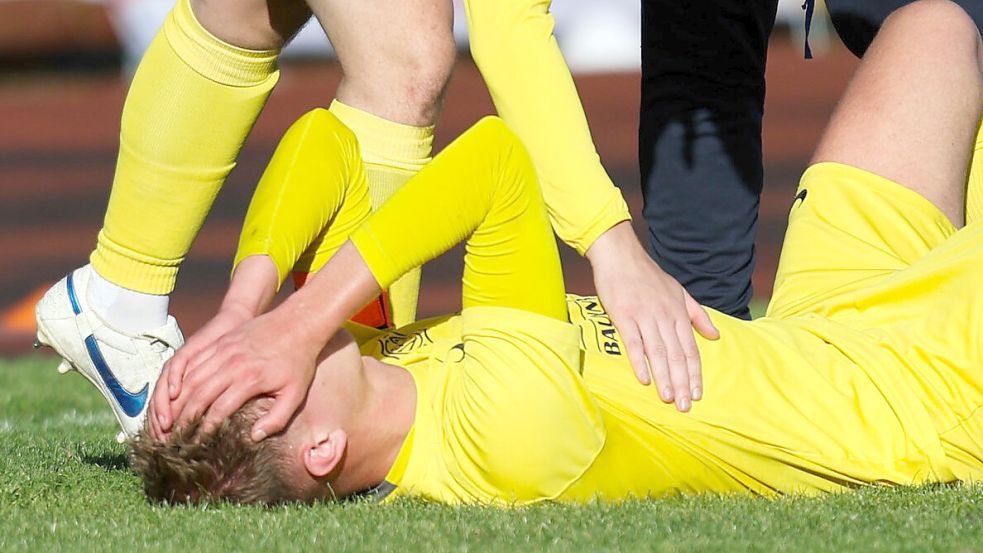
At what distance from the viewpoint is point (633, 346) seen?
87.7 inches

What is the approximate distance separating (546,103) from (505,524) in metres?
0.67

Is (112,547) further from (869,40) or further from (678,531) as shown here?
(869,40)

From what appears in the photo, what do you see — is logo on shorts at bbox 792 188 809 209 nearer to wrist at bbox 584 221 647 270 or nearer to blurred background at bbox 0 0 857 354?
wrist at bbox 584 221 647 270

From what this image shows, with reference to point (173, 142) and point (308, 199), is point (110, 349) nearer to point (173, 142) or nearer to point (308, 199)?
point (173, 142)

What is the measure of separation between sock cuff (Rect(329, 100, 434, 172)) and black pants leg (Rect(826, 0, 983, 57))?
105 centimetres

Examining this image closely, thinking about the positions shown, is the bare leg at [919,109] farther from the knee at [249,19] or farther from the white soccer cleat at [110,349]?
the white soccer cleat at [110,349]

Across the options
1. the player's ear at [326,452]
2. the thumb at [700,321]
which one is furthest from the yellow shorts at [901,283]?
the player's ear at [326,452]

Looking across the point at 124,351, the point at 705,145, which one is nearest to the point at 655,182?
the point at 705,145

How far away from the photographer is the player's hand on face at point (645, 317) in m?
2.22

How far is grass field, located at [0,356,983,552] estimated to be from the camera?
6.16ft

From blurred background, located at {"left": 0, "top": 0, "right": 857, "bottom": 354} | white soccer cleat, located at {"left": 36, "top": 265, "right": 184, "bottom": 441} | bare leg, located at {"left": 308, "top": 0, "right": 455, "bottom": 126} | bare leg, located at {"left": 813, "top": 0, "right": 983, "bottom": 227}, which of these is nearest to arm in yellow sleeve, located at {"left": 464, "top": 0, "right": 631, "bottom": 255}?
bare leg, located at {"left": 308, "top": 0, "right": 455, "bottom": 126}

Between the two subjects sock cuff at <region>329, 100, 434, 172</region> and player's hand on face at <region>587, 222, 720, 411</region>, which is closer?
player's hand on face at <region>587, 222, 720, 411</region>

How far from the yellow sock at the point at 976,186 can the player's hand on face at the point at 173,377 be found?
154 cm

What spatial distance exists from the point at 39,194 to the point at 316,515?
5.25 metres
